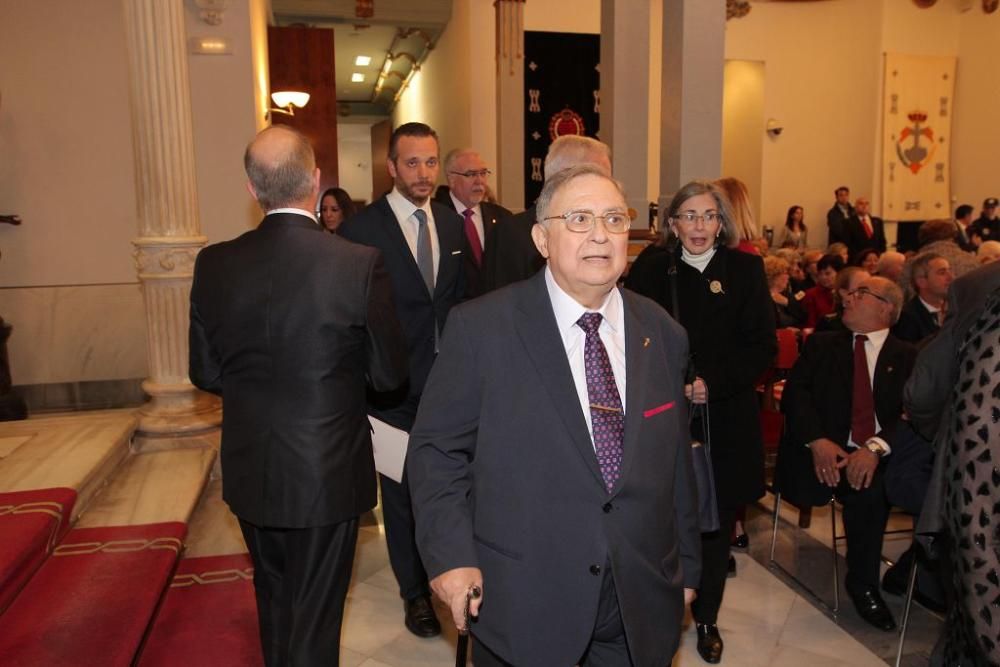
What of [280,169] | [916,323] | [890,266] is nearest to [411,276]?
[280,169]

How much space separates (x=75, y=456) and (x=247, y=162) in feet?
8.35

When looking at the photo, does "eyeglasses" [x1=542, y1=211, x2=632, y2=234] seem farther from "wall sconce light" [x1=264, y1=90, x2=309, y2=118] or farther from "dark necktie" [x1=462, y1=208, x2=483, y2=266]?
"wall sconce light" [x1=264, y1=90, x2=309, y2=118]

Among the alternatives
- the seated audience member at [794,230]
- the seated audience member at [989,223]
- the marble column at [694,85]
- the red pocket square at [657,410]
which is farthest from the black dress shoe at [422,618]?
the seated audience member at [989,223]

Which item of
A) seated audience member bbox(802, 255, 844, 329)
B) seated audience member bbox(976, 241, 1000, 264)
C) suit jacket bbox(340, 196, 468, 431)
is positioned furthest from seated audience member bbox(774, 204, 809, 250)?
suit jacket bbox(340, 196, 468, 431)

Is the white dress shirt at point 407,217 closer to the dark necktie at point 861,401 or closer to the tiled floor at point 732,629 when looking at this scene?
the tiled floor at point 732,629

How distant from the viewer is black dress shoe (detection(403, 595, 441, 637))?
3295mm

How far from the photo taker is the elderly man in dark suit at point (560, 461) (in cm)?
168

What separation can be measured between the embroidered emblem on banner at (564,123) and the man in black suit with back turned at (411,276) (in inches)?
376

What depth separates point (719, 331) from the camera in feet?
9.87

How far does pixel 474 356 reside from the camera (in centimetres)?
174

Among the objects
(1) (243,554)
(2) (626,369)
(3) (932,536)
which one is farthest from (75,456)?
(3) (932,536)

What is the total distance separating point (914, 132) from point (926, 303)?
1312 centimetres

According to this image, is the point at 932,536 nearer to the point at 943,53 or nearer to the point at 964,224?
the point at 964,224

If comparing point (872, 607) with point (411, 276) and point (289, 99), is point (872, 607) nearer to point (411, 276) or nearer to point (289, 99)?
point (411, 276)
